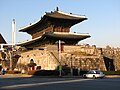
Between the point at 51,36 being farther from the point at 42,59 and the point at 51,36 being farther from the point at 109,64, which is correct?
the point at 109,64

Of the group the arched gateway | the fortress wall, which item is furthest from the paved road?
the arched gateway

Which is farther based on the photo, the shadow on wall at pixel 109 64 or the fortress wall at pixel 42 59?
the shadow on wall at pixel 109 64

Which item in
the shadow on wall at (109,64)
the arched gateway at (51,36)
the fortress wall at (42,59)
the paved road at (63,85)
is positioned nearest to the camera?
the paved road at (63,85)

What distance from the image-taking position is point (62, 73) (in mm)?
49219

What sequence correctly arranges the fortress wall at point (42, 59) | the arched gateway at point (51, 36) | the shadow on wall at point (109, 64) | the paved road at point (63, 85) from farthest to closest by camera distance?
the shadow on wall at point (109, 64)
the arched gateway at point (51, 36)
the fortress wall at point (42, 59)
the paved road at point (63, 85)

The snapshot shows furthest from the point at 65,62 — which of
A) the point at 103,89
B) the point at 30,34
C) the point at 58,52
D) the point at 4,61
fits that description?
the point at 103,89

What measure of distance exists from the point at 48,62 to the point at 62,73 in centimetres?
599

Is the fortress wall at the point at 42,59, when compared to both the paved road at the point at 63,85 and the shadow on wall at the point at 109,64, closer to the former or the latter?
the shadow on wall at the point at 109,64

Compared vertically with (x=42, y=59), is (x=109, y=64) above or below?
below

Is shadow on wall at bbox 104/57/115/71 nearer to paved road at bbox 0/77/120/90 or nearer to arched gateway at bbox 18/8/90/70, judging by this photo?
arched gateway at bbox 18/8/90/70

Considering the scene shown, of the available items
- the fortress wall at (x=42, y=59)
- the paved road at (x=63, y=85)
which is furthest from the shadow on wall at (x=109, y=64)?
the paved road at (x=63, y=85)

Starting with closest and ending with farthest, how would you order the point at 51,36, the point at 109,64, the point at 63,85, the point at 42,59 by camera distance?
the point at 63,85 → the point at 42,59 → the point at 51,36 → the point at 109,64

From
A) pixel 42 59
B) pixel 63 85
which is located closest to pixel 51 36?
pixel 42 59

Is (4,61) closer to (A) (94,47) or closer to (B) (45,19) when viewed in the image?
(B) (45,19)
